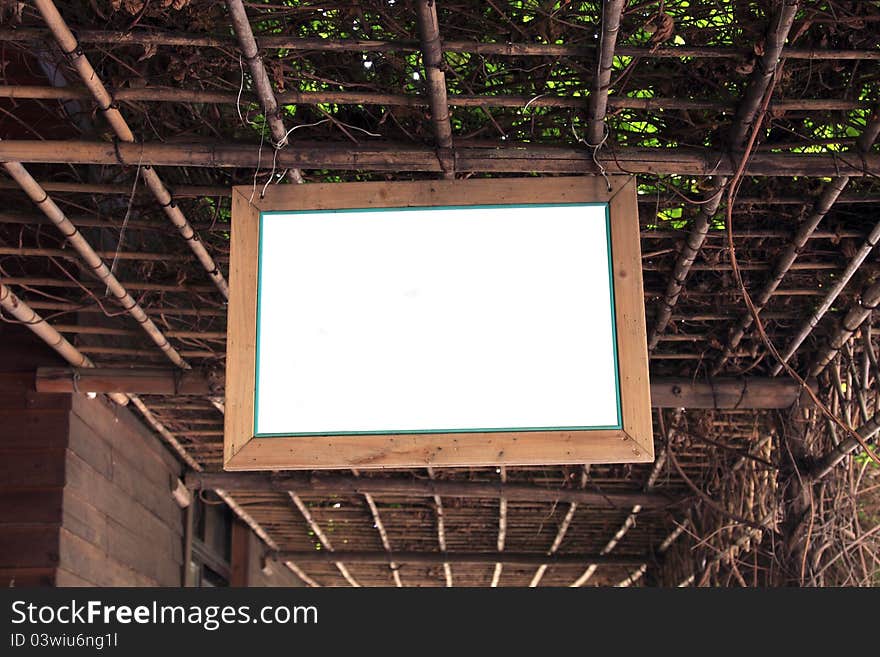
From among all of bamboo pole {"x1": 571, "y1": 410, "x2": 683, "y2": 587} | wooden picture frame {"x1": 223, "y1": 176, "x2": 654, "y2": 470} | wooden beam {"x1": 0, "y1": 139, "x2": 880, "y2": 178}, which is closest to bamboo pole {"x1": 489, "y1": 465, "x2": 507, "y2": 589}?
bamboo pole {"x1": 571, "y1": 410, "x2": 683, "y2": 587}

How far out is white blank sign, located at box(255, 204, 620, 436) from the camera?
103 inches

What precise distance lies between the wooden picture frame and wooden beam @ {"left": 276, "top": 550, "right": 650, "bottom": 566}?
6120mm

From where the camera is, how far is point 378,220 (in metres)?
2.84

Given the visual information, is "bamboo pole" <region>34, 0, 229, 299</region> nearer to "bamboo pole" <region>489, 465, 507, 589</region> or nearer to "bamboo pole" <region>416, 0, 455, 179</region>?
"bamboo pole" <region>416, 0, 455, 179</region>

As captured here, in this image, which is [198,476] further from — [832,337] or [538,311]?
[538,311]

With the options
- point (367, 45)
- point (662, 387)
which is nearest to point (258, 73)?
point (367, 45)

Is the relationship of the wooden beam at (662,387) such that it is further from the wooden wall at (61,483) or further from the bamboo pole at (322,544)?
the bamboo pole at (322,544)

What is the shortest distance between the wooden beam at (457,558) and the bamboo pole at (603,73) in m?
5.86

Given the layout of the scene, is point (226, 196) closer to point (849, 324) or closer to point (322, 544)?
point (849, 324)

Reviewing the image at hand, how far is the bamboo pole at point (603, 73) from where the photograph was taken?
9.04 feet

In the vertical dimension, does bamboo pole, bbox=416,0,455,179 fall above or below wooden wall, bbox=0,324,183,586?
above

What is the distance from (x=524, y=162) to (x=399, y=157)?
37 centimetres

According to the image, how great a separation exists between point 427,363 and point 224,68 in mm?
1109

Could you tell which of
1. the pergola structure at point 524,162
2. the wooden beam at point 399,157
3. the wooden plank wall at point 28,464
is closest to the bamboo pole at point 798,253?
the pergola structure at point 524,162
